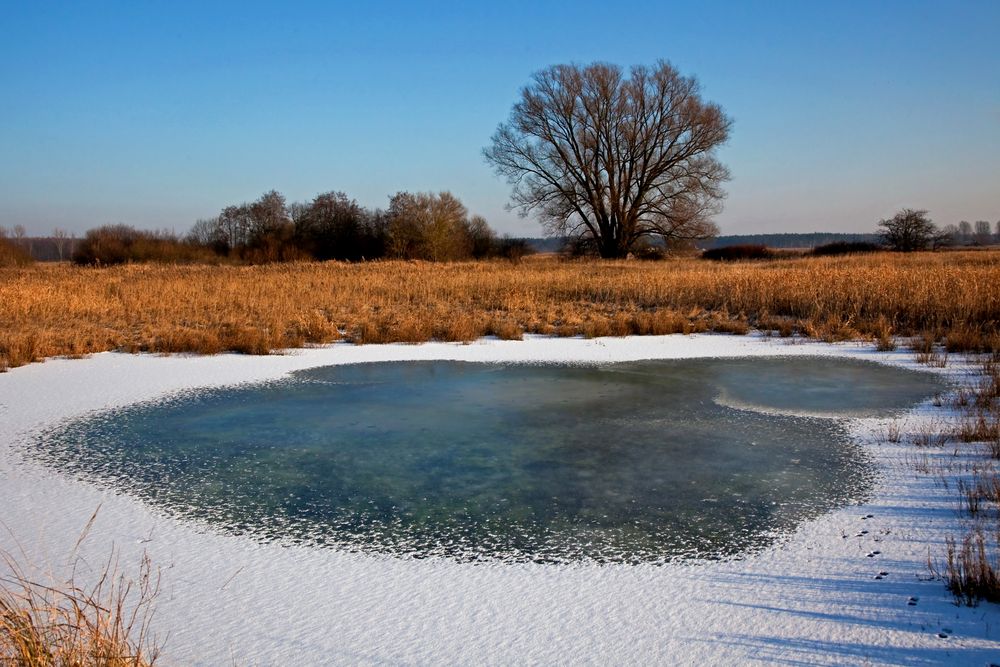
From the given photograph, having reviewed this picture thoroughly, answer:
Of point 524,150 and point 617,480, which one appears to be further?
point 524,150

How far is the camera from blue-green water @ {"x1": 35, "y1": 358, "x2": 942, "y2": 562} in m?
3.62

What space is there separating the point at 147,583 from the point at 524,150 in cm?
3002

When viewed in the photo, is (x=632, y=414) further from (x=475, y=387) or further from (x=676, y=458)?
(x=475, y=387)

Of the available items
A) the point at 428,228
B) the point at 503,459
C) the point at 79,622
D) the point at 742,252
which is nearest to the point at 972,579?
the point at 503,459

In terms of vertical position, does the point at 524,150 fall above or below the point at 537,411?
above

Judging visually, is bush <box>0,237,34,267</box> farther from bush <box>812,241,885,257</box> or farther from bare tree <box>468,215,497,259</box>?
bush <box>812,241,885,257</box>

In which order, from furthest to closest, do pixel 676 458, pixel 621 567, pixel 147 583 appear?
pixel 676 458 < pixel 621 567 < pixel 147 583

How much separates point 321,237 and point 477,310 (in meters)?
23.6

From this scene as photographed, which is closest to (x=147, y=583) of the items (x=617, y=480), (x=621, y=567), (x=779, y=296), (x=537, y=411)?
(x=621, y=567)

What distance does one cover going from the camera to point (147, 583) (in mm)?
2965

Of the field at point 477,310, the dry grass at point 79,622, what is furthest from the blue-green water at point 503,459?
the field at point 477,310

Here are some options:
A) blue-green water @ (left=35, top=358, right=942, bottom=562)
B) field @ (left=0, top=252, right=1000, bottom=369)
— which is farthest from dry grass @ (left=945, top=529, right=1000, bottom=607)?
field @ (left=0, top=252, right=1000, bottom=369)

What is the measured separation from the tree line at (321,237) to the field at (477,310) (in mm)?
15893

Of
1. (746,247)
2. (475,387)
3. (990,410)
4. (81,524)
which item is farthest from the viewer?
(746,247)
